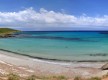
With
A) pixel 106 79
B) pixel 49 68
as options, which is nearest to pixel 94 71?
pixel 49 68

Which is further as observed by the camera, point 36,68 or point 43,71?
point 36,68

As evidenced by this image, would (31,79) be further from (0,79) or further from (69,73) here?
(69,73)

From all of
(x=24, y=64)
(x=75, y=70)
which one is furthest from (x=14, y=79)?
(x=24, y=64)

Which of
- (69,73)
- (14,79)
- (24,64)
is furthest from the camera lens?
(24,64)

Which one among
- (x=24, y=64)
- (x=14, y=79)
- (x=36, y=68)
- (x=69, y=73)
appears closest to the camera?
(x=14, y=79)

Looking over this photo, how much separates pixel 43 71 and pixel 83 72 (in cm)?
367

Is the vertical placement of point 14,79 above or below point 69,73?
above

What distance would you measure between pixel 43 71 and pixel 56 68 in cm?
195

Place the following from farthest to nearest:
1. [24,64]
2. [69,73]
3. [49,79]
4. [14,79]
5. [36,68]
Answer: [24,64], [36,68], [69,73], [49,79], [14,79]

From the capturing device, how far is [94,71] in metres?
21.0

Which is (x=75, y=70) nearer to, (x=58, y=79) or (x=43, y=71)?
(x=43, y=71)

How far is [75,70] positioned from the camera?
2138 cm

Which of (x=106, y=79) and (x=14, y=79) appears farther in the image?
(x=106, y=79)

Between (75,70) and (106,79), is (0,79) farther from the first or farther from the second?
(75,70)
